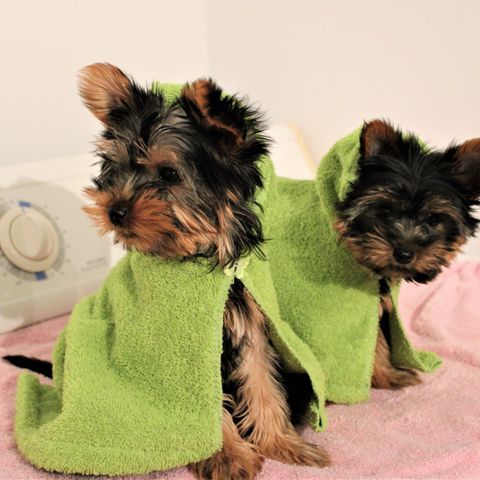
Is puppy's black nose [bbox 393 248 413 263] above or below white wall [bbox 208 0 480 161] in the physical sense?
below

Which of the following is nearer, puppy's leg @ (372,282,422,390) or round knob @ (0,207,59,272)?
puppy's leg @ (372,282,422,390)

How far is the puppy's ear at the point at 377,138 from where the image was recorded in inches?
66.7

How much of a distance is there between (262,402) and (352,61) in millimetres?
2102

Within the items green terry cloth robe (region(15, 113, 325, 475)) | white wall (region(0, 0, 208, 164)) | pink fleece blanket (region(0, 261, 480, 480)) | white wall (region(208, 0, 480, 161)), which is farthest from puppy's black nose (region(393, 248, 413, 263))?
white wall (region(0, 0, 208, 164))

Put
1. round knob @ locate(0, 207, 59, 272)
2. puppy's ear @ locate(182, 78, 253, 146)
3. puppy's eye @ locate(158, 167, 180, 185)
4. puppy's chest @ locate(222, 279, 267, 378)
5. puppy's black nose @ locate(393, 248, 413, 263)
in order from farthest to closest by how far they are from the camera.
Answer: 1. round knob @ locate(0, 207, 59, 272)
2. puppy's black nose @ locate(393, 248, 413, 263)
3. puppy's chest @ locate(222, 279, 267, 378)
4. puppy's eye @ locate(158, 167, 180, 185)
5. puppy's ear @ locate(182, 78, 253, 146)

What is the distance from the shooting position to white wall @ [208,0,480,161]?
2826mm

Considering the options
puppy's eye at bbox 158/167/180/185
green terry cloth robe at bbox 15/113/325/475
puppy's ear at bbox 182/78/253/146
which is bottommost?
green terry cloth robe at bbox 15/113/325/475

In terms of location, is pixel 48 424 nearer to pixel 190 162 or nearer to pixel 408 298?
pixel 190 162

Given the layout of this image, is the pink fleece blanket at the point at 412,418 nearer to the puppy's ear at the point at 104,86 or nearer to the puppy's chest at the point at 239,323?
the puppy's chest at the point at 239,323

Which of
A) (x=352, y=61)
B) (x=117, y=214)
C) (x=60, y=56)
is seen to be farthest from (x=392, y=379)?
(x=60, y=56)

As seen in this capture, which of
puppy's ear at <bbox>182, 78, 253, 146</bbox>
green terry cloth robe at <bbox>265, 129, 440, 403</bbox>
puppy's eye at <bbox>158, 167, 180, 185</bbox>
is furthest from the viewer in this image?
green terry cloth robe at <bbox>265, 129, 440, 403</bbox>

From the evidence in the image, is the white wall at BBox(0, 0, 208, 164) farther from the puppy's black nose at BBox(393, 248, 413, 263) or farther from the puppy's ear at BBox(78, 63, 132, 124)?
the puppy's black nose at BBox(393, 248, 413, 263)

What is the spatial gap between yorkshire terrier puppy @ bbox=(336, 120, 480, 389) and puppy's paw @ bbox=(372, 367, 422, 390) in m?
0.42

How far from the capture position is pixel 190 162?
140 cm
